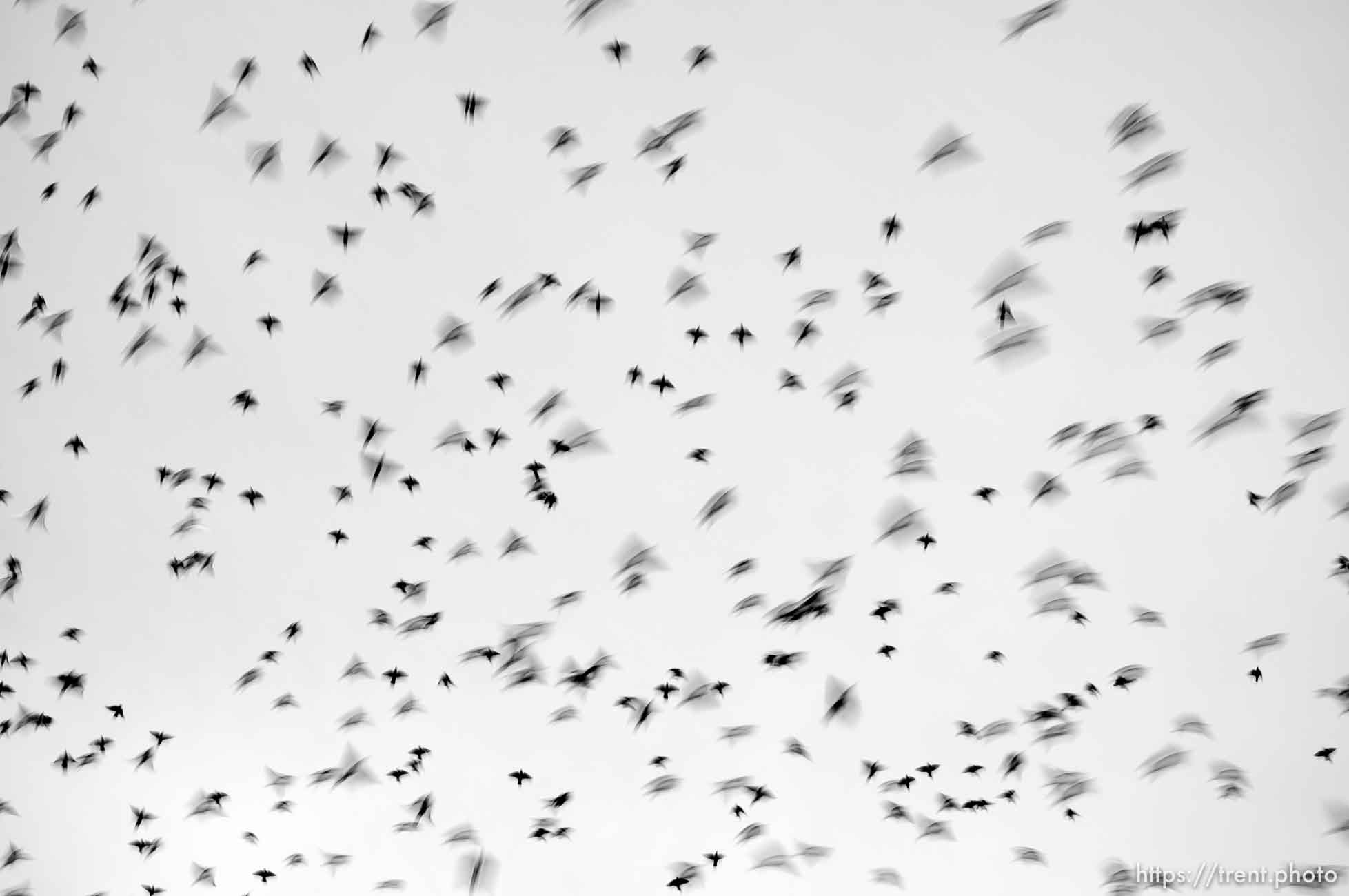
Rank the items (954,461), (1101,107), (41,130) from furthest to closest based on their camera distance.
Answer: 1. (41,130)
2. (954,461)
3. (1101,107)

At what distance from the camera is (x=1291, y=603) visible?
267cm

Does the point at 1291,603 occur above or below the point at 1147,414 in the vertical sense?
below

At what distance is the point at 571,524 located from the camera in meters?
2.95

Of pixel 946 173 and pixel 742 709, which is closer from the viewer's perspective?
pixel 946 173

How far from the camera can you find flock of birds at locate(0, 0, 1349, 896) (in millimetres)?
2709

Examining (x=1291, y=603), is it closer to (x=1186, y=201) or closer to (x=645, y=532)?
(x=1186, y=201)

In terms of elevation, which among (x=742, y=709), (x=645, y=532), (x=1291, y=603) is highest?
(x=645, y=532)

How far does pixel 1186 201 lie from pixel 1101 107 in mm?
415

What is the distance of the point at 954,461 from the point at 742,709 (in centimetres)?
119

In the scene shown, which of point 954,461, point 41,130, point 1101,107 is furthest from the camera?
point 41,130

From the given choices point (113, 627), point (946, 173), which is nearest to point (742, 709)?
point (946, 173)

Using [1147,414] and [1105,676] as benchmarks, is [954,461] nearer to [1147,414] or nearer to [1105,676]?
[1147,414]

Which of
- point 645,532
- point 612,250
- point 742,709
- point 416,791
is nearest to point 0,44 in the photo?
point 612,250

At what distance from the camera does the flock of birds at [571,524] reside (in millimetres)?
2709
